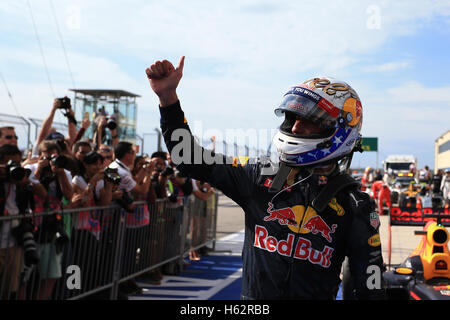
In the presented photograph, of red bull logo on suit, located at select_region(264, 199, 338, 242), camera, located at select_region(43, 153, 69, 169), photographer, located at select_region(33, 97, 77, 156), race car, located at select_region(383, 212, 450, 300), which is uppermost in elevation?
photographer, located at select_region(33, 97, 77, 156)

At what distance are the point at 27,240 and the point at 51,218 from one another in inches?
17.4

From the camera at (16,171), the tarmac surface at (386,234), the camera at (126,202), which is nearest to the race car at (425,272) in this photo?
the camera at (126,202)

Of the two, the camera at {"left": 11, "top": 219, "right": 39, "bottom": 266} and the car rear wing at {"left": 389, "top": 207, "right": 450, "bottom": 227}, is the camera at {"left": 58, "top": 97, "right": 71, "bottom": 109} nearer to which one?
the camera at {"left": 11, "top": 219, "right": 39, "bottom": 266}

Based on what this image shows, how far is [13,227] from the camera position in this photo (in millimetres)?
4484

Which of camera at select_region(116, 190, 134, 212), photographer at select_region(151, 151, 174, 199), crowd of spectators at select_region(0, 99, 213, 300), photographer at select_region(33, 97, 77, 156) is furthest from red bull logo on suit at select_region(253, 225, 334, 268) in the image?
photographer at select_region(151, 151, 174, 199)

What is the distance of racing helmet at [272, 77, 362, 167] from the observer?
2234 mm

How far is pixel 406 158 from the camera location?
3020 centimetres

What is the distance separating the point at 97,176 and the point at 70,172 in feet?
1.07

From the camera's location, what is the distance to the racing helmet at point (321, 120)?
7.33ft

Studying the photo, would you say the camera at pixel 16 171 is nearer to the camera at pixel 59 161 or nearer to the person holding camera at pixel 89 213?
the camera at pixel 59 161

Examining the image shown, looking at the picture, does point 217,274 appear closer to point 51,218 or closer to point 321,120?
point 51,218

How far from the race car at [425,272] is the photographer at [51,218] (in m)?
3.34

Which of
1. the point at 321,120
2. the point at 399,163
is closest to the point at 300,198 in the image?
the point at 321,120
